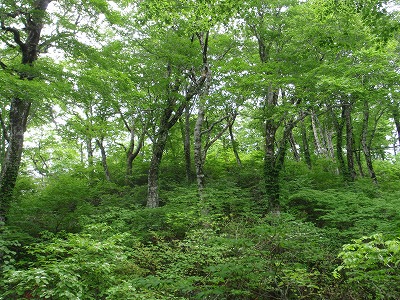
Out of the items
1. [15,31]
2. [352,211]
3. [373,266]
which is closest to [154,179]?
[15,31]

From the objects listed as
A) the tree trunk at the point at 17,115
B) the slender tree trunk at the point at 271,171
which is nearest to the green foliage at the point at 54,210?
the tree trunk at the point at 17,115

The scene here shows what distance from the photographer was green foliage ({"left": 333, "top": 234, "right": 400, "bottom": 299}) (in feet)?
12.6

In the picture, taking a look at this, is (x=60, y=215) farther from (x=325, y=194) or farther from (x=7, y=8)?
(x=325, y=194)

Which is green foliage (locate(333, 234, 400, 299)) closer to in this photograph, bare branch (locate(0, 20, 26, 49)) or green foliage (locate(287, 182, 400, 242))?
green foliage (locate(287, 182, 400, 242))

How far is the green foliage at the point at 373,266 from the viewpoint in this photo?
151 inches

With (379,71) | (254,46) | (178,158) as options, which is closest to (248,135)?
(178,158)

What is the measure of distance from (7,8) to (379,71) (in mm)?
13710

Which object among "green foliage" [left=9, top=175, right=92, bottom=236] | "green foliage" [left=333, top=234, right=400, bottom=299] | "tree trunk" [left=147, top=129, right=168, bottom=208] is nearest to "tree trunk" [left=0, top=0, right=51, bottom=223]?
"green foliage" [left=9, top=175, right=92, bottom=236]

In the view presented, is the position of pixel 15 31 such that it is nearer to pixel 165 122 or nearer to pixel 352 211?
pixel 165 122

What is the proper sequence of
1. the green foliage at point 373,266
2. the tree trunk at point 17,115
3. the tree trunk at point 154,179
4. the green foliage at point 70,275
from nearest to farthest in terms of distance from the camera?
the green foliage at point 373,266 → the green foliage at point 70,275 → the tree trunk at point 17,115 → the tree trunk at point 154,179

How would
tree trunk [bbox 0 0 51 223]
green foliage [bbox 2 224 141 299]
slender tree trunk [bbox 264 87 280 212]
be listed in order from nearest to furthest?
green foliage [bbox 2 224 141 299]
tree trunk [bbox 0 0 51 223]
slender tree trunk [bbox 264 87 280 212]

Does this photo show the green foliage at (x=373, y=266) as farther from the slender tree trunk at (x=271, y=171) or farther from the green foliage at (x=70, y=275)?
the slender tree trunk at (x=271, y=171)

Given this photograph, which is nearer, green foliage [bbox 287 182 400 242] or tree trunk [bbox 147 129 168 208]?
green foliage [bbox 287 182 400 242]

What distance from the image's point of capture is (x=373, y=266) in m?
4.40
